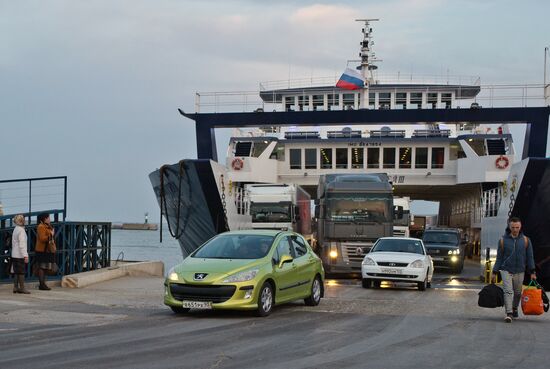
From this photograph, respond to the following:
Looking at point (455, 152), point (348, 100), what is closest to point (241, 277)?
point (455, 152)

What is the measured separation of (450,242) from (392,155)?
266 inches

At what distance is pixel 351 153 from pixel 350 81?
11.1 feet

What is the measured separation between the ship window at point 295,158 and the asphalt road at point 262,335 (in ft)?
73.1

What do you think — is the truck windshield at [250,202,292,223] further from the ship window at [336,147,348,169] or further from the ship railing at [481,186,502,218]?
the ship railing at [481,186,502,218]

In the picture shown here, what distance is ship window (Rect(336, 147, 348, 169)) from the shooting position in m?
38.1

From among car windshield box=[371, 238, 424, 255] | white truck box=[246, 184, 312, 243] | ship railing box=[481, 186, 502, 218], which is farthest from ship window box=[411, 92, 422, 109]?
car windshield box=[371, 238, 424, 255]

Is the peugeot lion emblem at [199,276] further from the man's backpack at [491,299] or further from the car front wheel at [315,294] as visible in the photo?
the man's backpack at [491,299]

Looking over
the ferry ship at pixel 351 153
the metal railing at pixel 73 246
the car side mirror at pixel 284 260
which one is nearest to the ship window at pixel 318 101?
the ferry ship at pixel 351 153

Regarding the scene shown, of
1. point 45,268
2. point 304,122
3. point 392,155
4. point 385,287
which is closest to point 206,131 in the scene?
point 304,122

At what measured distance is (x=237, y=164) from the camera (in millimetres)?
35812

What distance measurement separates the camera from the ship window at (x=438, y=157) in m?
37.5

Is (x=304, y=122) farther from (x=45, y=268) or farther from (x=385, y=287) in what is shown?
(x=45, y=268)

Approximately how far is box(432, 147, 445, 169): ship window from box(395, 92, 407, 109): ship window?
18.1 feet

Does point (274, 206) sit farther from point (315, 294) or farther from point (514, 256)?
point (514, 256)
